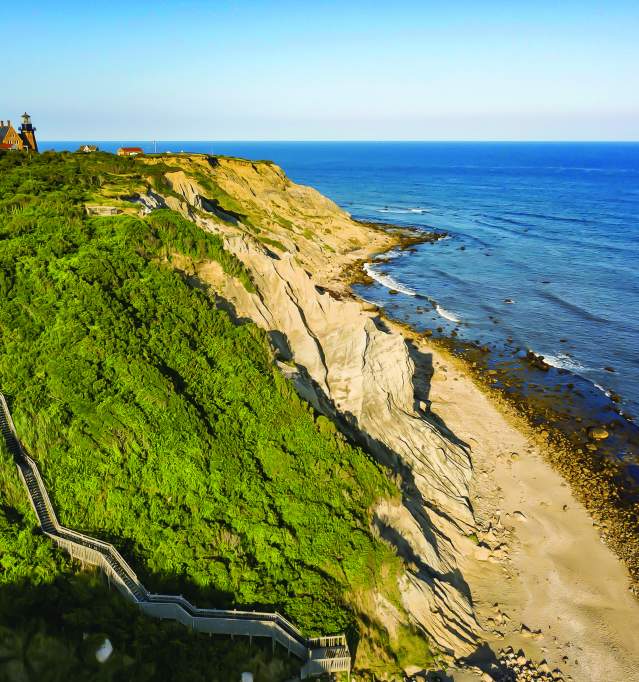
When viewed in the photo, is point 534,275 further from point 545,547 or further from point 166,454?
point 166,454

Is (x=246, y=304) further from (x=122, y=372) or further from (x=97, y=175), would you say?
(x=97, y=175)

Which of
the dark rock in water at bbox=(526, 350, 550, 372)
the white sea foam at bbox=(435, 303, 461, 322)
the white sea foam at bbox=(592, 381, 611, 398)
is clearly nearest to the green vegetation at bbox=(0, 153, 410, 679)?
the white sea foam at bbox=(592, 381, 611, 398)

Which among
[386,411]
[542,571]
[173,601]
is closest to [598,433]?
[542,571]

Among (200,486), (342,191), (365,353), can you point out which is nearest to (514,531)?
(365,353)

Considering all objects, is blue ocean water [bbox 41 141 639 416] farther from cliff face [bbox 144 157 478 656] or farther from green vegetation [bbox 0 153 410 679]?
green vegetation [bbox 0 153 410 679]

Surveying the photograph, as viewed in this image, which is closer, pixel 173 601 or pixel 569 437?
pixel 173 601

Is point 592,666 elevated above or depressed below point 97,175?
below

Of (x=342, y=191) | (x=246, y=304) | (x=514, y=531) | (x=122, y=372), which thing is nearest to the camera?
(x=122, y=372)
